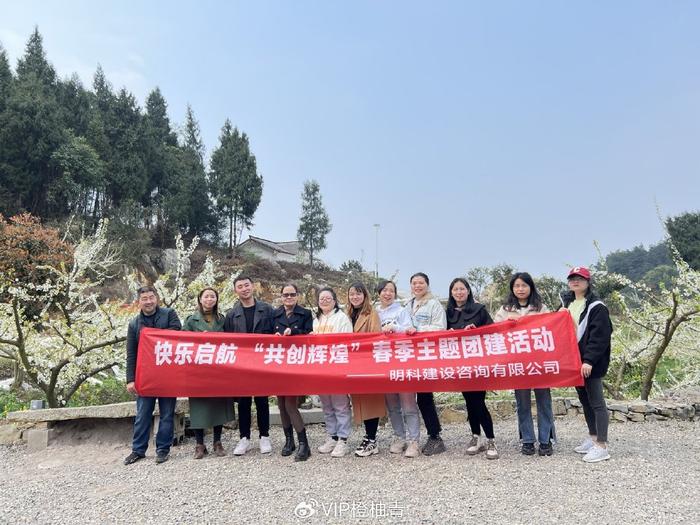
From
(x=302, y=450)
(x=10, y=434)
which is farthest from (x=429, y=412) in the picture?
(x=10, y=434)

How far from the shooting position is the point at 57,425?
6340 millimetres

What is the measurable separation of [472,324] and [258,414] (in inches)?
98.9

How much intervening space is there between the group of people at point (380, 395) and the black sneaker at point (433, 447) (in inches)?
0.4

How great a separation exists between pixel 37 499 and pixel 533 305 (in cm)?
501

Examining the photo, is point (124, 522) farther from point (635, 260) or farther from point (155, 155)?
point (635, 260)

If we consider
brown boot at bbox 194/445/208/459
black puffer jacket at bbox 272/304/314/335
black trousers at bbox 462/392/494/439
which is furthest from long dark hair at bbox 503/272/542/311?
brown boot at bbox 194/445/208/459

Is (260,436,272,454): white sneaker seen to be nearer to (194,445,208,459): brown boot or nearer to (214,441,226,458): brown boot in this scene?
(214,441,226,458): brown boot

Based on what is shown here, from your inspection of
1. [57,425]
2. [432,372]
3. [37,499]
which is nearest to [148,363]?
[37,499]

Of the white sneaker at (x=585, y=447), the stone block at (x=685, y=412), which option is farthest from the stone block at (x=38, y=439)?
the stone block at (x=685, y=412)

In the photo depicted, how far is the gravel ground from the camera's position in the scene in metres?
3.61

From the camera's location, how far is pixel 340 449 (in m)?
4.99

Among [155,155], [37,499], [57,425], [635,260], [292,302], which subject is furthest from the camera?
[635,260]

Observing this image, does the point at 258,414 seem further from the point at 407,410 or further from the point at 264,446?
the point at 407,410

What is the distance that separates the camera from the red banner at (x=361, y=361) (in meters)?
4.75
